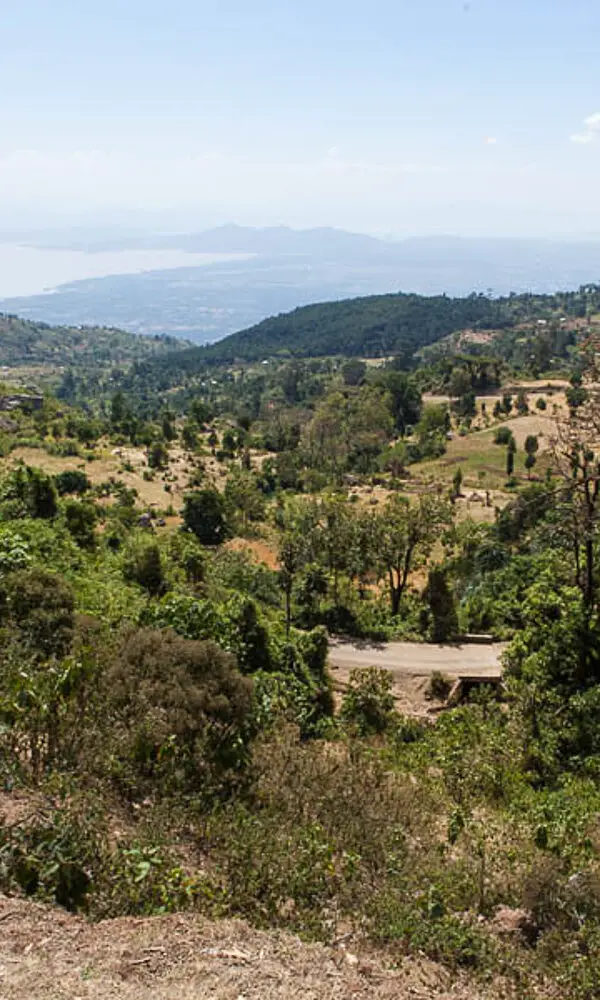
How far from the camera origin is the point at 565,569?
52.7ft

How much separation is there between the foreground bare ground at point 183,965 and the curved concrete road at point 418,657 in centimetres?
1221

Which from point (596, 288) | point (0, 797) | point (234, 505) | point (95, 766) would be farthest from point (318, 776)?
point (596, 288)

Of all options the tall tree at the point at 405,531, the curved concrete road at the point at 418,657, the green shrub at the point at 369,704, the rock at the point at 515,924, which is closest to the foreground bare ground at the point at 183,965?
the rock at the point at 515,924

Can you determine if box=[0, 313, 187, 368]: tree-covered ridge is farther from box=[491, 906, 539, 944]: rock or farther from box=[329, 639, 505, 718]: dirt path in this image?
box=[491, 906, 539, 944]: rock

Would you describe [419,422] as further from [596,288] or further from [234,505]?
[596,288]

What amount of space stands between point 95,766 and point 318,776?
2.77 m

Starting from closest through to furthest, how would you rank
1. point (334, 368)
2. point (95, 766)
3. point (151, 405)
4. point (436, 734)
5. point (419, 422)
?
point (95, 766) < point (436, 734) < point (419, 422) < point (151, 405) < point (334, 368)

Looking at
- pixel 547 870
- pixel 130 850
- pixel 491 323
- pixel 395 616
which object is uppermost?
pixel 491 323

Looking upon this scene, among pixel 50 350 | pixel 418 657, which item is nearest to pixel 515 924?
pixel 418 657

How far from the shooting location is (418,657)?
19297 mm

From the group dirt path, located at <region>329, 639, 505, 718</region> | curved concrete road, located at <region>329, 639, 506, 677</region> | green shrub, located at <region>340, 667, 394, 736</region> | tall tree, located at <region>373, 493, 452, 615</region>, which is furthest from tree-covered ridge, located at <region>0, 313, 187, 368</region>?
green shrub, located at <region>340, 667, 394, 736</region>

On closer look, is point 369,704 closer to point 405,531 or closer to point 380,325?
point 405,531

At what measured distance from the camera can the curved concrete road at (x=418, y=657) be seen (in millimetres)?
18281

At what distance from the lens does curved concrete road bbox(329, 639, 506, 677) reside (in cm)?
1828
